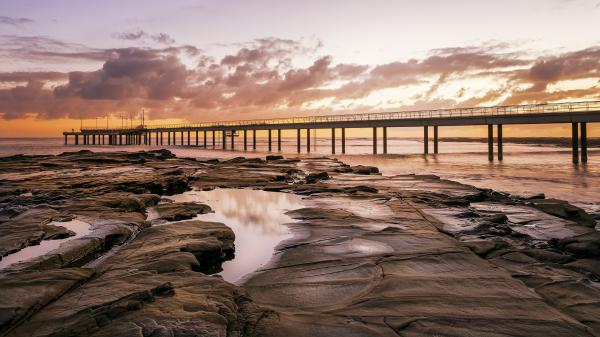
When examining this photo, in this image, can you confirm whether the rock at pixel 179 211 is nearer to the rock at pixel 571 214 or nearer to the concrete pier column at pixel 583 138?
the rock at pixel 571 214

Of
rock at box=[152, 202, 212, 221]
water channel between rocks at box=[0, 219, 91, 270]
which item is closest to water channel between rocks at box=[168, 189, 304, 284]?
rock at box=[152, 202, 212, 221]

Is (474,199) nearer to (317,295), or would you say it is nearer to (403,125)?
(317,295)

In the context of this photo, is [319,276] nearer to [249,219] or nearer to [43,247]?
[43,247]

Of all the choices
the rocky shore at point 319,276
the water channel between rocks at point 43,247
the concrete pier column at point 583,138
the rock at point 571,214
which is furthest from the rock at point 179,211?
the concrete pier column at point 583,138

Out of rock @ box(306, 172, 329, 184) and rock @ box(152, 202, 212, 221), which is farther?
rock @ box(306, 172, 329, 184)

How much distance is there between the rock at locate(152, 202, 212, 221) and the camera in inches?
457

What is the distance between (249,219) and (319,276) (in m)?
5.98

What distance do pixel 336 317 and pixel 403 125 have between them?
175 feet

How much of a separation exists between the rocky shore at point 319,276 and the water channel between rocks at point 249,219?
0.35 meters

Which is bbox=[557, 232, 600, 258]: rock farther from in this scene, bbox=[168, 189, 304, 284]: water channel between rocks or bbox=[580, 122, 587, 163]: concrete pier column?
bbox=[580, 122, 587, 163]: concrete pier column

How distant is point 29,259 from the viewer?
698 cm

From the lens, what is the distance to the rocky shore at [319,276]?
4.32m

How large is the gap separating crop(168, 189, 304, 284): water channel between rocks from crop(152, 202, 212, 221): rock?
32 centimetres

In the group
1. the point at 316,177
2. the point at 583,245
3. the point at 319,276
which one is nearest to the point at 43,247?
the point at 319,276
